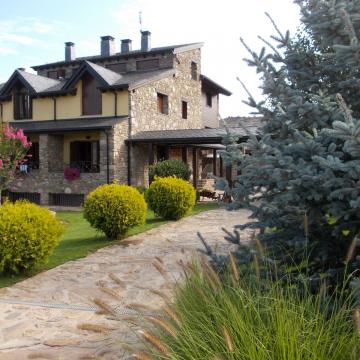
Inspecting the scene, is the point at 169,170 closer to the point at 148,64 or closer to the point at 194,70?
the point at 148,64

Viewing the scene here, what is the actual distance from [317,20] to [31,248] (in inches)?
208

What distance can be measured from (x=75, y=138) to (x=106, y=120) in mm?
2682

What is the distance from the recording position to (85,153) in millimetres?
22703

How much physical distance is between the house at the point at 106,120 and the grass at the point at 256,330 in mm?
15681

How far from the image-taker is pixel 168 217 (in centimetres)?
1317

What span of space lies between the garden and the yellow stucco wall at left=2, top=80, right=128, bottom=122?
1716cm

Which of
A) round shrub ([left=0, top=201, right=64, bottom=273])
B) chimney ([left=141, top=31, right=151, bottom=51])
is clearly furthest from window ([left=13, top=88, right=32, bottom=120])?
round shrub ([left=0, top=201, right=64, bottom=273])

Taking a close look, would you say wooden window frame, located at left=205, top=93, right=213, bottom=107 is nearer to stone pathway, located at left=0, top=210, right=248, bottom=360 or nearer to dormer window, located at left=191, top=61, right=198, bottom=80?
dormer window, located at left=191, top=61, right=198, bottom=80

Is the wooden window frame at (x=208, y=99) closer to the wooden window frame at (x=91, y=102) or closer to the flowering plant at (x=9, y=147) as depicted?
the wooden window frame at (x=91, y=102)

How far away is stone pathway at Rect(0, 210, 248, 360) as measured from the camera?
4145 mm

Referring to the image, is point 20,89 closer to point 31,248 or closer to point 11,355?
point 31,248

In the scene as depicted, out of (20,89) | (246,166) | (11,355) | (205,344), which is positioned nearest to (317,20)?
(246,166)

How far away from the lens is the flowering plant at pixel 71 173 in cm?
1978

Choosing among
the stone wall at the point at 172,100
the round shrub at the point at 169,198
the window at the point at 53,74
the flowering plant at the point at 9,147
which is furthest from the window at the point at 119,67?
the round shrub at the point at 169,198
